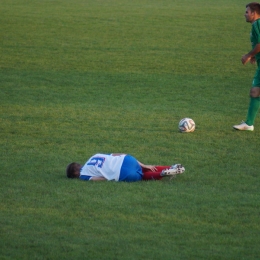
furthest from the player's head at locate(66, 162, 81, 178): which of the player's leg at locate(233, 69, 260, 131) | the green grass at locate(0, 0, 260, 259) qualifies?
the player's leg at locate(233, 69, 260, 131)

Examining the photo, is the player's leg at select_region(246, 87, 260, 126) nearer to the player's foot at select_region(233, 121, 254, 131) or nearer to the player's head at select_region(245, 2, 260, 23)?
the player's foot at select_region(233, 121, 254, 131)

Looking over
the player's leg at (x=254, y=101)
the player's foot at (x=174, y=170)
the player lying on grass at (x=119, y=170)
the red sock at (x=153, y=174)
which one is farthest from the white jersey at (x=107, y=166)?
the player's leg at (x=254, y=101)

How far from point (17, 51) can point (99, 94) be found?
6.85m

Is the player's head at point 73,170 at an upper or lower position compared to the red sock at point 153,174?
lower

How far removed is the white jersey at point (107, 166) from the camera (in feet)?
29.5

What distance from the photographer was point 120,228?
723 centimetres

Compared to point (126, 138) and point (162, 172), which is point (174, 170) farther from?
point (126, 138)

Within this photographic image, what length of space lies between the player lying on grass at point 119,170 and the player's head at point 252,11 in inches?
154

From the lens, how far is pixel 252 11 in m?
11.9

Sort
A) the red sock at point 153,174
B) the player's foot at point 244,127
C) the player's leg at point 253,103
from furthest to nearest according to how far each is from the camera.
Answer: the player's foot at point 244,127, the player's leg at point 253,103, the red sock at point 153,174

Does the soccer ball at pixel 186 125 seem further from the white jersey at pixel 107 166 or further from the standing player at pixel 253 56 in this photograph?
the white jersey at pixel 107 166

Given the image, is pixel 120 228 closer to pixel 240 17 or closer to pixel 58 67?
pixel 58 67

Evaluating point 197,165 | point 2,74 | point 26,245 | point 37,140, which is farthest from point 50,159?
point 2,74

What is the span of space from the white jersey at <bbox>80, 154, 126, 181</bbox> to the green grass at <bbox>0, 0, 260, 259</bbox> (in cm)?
24
